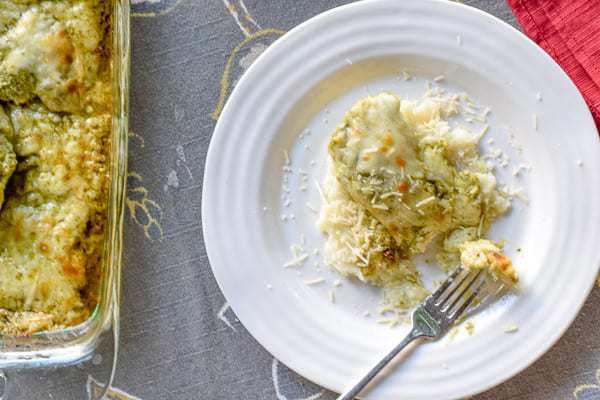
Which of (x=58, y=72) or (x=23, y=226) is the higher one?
(x=58, y=72)

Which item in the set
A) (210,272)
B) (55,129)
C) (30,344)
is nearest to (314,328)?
(210,272)

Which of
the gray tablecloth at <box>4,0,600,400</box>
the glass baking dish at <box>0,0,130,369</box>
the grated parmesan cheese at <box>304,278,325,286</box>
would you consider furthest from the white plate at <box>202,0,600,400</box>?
the glass baking dish at <box>0,0,130,369</box>

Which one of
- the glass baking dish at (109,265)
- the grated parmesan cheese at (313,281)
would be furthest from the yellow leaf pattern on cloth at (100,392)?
the grated parmesan cheese at (313,281)

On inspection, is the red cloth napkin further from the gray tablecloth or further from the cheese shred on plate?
the gray tablecloth

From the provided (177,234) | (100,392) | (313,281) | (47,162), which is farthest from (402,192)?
(100,392)

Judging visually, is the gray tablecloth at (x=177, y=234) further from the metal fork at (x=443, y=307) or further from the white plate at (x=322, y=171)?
the metal fork at (x=443, y=307)

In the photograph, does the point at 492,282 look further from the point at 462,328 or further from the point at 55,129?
the point at 55,129
